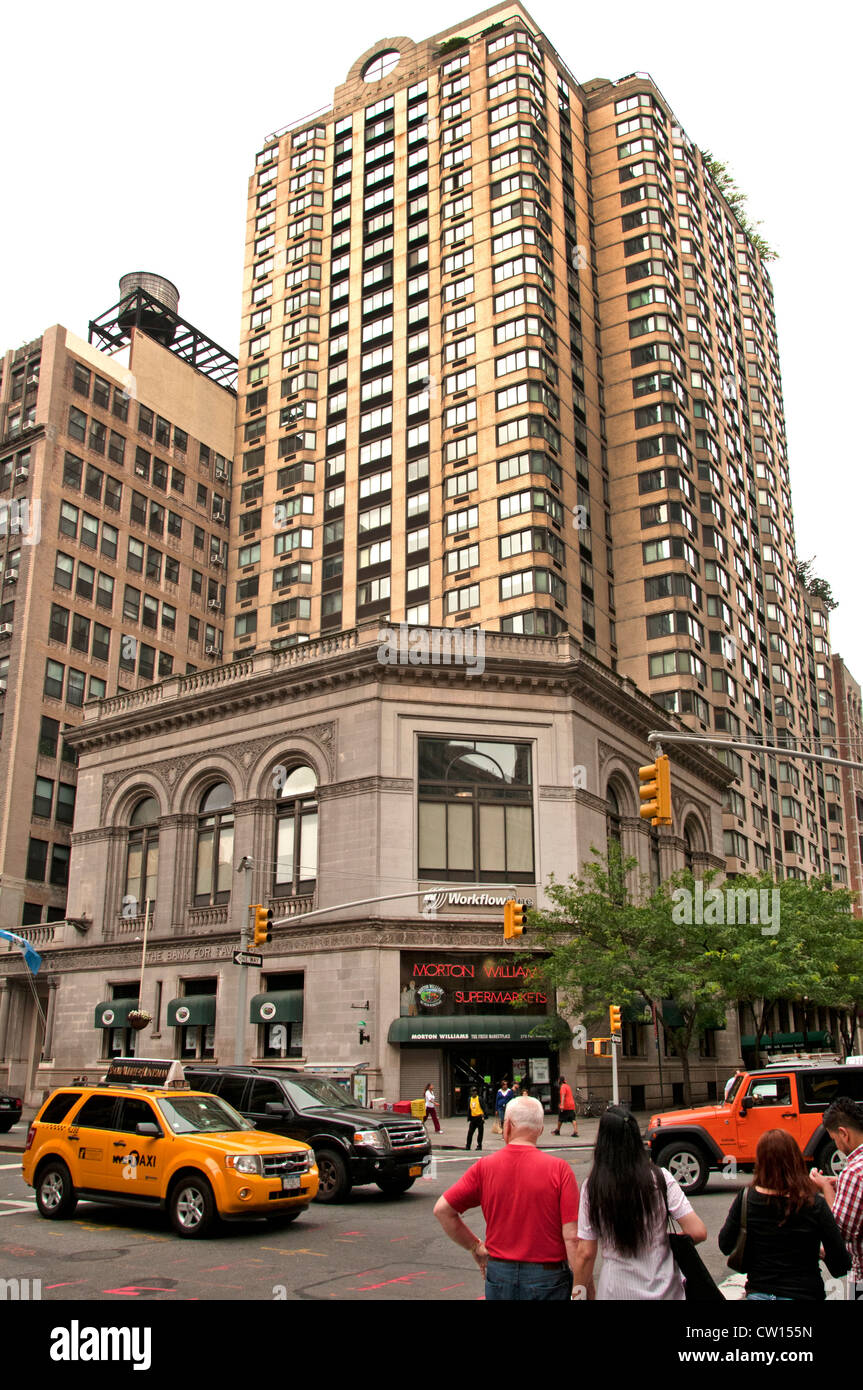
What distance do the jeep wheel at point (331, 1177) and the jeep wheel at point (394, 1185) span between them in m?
0.66

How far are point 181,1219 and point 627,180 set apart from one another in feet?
247

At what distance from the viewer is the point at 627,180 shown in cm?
7431

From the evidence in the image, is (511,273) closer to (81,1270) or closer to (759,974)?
(759,974)

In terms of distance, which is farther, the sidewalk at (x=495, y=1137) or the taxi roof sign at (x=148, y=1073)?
the sidewalk at (x=495, y=1137)

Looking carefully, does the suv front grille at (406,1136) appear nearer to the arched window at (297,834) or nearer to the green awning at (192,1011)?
the arched window at (297,834)

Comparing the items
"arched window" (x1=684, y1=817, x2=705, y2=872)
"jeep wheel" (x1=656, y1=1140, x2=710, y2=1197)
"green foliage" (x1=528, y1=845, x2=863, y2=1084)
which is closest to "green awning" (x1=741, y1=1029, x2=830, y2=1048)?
"arched window" (x1=684, y1=817, x2=705, y2=872)

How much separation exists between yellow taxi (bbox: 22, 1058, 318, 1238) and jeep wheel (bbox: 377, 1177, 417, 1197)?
300cm

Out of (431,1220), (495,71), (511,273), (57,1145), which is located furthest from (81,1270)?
(495,71)

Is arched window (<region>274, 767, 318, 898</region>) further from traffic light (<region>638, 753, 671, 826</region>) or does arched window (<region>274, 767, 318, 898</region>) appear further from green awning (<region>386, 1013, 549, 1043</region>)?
traffic light (<region>638, 753, 671, 826</region>)

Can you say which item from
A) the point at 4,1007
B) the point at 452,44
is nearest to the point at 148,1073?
the point at 4,1007

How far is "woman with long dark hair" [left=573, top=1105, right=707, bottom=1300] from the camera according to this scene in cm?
544

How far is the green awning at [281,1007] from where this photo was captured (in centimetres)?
3822

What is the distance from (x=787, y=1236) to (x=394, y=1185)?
13291 millimetres

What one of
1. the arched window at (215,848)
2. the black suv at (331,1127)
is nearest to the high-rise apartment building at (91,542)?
the arched window at (215,848)
